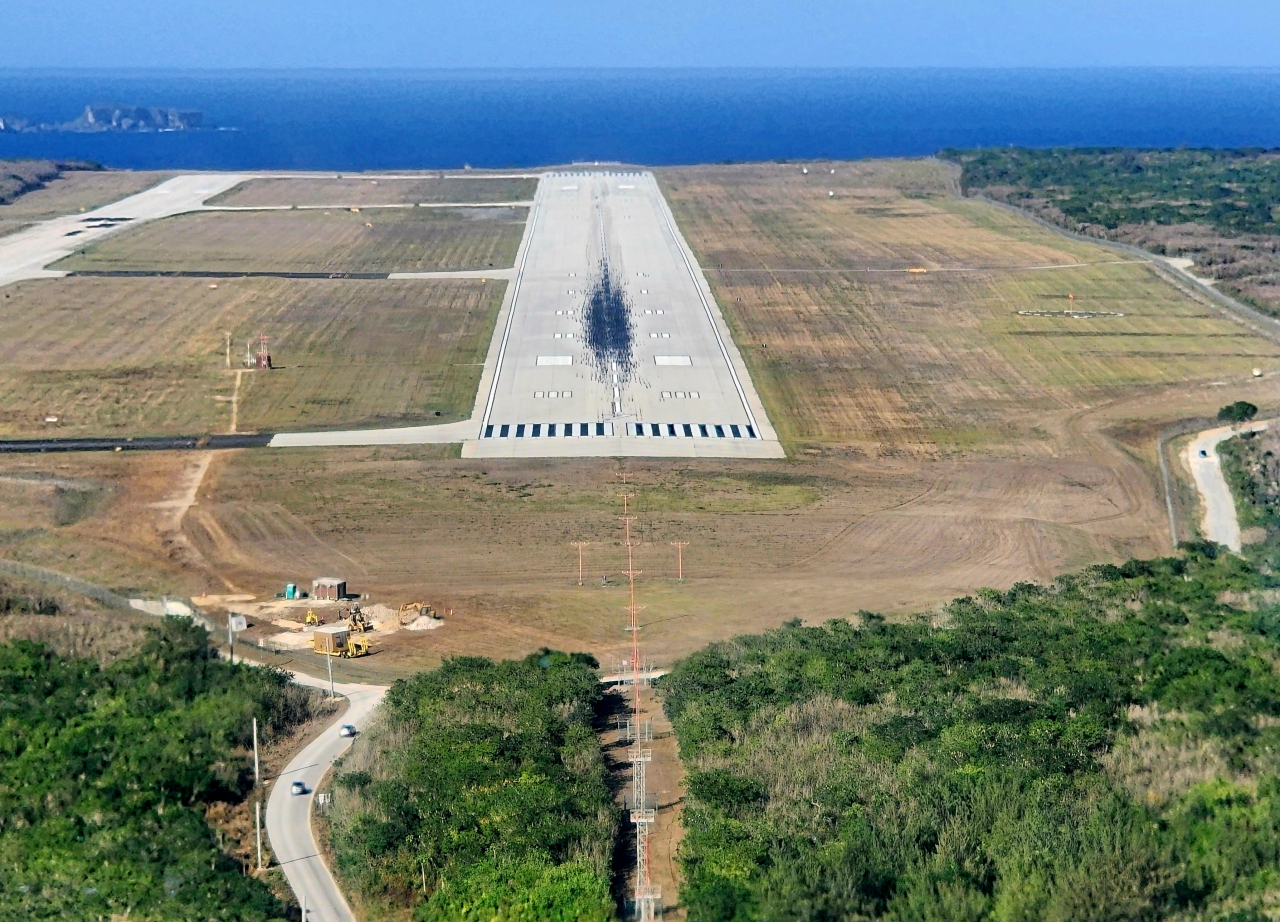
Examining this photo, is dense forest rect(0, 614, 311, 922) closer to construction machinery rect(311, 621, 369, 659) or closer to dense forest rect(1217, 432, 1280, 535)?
construction machinery rect(311, 621, 369, 659)

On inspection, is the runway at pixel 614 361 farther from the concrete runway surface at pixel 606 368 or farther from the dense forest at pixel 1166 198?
the dense forest at pixel 1166 198

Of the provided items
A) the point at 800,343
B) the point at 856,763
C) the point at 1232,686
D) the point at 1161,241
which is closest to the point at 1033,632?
the point at 1232,686

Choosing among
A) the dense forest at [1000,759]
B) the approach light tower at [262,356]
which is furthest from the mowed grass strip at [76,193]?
the dense forest at [1000,759]

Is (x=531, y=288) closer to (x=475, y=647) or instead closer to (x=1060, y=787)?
(x=475, y=647)

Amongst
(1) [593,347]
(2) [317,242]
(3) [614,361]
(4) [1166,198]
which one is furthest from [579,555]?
(4) [1166,198]

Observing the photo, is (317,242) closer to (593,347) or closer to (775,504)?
(593,347)

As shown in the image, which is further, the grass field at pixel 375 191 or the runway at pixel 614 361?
the grass field at pixel 375 191
